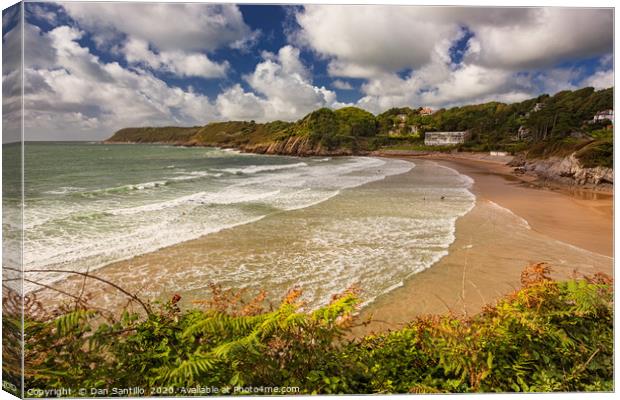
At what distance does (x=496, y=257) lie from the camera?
6914 mm

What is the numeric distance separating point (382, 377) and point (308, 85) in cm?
389

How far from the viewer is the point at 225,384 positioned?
2.77 meters

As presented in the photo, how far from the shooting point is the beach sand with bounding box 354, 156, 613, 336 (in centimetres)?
508

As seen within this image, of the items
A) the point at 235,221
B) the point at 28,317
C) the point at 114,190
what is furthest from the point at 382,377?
the point at 114,190

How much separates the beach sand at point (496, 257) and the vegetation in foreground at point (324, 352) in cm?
47

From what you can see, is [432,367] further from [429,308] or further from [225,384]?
[429,308]

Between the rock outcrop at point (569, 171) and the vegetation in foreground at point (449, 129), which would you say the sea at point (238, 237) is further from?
the rock outcrop at point (569, 171)

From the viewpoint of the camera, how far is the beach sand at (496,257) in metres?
5.08

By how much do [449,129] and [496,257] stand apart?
64.0 ft

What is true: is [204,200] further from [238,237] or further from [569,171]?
[569,171]

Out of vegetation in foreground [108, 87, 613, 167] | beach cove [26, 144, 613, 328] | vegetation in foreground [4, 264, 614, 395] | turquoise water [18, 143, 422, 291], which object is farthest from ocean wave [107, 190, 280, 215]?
vegetation in foreground [4, 264, 614, 395]

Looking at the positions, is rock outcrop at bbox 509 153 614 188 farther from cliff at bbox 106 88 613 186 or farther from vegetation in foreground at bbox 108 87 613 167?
vegetation in foreground at bbox 108 87 613 167

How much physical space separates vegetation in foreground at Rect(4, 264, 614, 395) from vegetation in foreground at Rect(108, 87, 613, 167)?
296cm

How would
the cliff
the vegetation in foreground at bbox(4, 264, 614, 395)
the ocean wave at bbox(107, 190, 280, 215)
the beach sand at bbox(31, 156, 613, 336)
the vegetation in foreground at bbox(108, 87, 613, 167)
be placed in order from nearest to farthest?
the vegetation in foreground at bbox(4, 264, 614, 395) < the beach sand at bbox(31, 156, 613, 336) < the vegetation in foreground at bbox(108, 87, 613, 167) < the cliff < the ocean wave at bbox(107, 190, 280, 215)
